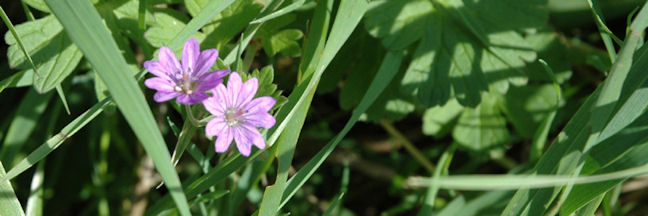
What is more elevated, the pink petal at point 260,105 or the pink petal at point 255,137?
the pink petal at point 260,105

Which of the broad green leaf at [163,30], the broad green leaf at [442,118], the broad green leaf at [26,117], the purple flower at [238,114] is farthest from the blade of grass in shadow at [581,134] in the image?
the broad green leaf at [26,117]

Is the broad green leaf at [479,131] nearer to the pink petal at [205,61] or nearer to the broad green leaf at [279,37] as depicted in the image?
the broad green leaf at [279,37]

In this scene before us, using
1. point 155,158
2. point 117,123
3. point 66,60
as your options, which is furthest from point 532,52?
point 117,123

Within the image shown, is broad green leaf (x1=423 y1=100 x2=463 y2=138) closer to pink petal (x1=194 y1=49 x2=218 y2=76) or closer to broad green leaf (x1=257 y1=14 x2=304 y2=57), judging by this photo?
broad green leaf (x1=257 y1=14 x2=304 y2=57)

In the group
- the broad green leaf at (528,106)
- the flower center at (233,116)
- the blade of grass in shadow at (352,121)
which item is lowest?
the broad green leaf at (528,106)

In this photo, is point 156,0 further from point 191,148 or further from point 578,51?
point 578,51

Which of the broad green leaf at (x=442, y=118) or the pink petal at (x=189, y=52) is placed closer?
the pink petal at (x=189, y=52)

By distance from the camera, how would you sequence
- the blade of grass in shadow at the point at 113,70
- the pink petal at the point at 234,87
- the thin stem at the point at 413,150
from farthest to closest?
the thin stem at the point at 413,150, the pink petal at the point at 234,87, the blade of grass in shadow at the point at 113,70

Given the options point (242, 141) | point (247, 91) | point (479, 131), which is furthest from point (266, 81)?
point (479, 131)

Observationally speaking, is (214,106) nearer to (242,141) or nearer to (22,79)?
(242,141)
